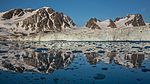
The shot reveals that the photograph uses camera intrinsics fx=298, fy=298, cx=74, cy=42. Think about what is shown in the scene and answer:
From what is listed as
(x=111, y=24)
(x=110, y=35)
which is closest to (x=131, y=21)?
(x=111, y=24)

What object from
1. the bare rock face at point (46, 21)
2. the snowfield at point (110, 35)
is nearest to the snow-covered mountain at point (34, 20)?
the bare rock face at point (46, 21)

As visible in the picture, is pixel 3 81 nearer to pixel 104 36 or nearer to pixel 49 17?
pixel 104 36

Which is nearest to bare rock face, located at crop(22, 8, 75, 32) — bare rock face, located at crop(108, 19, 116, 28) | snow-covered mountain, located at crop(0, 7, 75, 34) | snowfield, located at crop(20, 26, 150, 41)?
snow-covered mountain, located at crop(0, 7, 75, 34)

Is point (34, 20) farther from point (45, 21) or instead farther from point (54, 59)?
point (54, 59)

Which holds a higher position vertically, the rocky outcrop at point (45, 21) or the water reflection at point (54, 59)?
the rocky outcrop at point (45, 21)

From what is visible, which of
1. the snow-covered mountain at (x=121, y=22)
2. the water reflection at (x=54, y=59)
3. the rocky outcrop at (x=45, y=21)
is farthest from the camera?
the snow-covered mountain at (x=121, y=22)

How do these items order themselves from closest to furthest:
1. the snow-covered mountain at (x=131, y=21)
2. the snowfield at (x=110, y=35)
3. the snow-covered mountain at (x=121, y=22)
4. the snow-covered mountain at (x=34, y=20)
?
1. the snowfield at (x=110, y=35)
2. the snow-covered mountain at (x=34, y=20)
3. the snow-covered mountain at (x=121, y=22)
4. the snow-covered mountain at (x=131, y=21)

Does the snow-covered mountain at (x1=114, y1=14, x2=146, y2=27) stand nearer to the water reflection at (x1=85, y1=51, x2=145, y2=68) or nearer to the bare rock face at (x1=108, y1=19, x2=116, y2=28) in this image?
the bare rock face at (x1=108, y1=19, x2=116, y2=28)

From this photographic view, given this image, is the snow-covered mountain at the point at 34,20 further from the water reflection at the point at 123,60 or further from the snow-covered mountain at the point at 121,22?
the water reflection at the point at 123,60

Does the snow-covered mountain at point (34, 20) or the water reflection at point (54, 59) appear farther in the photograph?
A: the snow-covered mountain at point (34, 20)

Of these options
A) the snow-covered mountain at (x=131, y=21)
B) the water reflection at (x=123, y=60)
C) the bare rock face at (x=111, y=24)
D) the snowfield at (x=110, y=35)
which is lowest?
the water reflection at (x=123, y=60)
